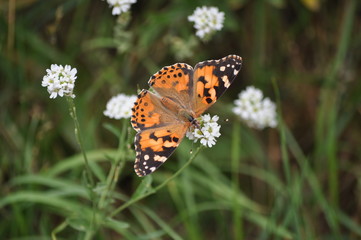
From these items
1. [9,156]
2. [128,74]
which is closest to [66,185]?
[9,156]

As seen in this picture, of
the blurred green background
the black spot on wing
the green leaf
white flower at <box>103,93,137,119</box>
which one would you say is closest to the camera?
the black spot on wing

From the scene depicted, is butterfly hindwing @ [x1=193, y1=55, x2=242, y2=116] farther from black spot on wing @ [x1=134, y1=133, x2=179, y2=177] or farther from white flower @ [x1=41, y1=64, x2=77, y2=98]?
white flower @ [x1=41, y1=64, x2=77, y2=98]

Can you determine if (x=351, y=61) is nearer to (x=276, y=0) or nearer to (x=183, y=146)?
(x=276, y=0)

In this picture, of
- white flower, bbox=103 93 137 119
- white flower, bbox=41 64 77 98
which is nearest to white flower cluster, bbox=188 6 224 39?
white flower, bbox=103 93 137 119

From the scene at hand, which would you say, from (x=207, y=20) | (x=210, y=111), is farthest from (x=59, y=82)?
(x=210, y=111)

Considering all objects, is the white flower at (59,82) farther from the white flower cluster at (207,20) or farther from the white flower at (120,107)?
the white flower cluster at (207,20)
